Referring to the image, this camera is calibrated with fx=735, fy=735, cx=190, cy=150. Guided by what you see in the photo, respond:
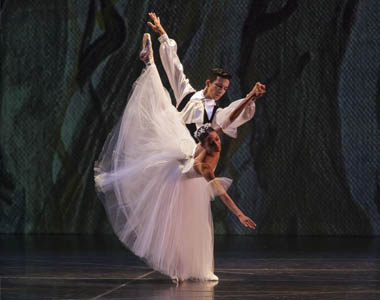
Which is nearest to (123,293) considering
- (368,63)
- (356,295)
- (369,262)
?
(356,295)

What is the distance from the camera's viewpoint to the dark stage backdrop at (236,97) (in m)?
6.81

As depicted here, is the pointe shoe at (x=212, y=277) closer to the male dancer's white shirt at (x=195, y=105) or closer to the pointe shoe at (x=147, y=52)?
the male dancer's white shirt at (x=195, y=105)

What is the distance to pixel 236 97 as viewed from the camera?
22.7 feet

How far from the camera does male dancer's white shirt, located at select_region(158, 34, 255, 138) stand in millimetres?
3588

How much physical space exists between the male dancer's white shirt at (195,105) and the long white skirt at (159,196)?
0.26 ft

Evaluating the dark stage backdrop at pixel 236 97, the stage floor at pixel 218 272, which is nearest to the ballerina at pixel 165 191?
the stage floor at pixel 218 272

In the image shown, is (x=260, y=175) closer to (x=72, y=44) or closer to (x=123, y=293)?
(x=72, y=44)

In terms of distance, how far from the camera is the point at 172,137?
3619 millimetres

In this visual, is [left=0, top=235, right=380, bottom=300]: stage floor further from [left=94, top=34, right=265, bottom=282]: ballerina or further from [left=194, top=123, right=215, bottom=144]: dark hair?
[left=194, top=123, right=215, bottom=144]: dark hair

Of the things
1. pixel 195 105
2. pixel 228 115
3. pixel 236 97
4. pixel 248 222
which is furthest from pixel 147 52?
pixel 236 97

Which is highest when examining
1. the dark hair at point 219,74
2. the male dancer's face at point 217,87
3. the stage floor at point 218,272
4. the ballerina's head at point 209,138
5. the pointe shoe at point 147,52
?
the pointe shoe at point 147,52

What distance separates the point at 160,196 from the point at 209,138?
1.24 feet

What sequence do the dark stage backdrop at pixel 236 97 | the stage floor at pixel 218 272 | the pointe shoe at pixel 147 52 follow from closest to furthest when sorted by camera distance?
the stage floor at pixel 218 272 → the pointe shoe at pixel 147 52 → the dark stage backdrop at pixel 236 97

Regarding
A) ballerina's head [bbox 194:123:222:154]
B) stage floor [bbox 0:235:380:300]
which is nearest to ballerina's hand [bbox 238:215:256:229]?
stage floor [bbox 0:235:380:300]
